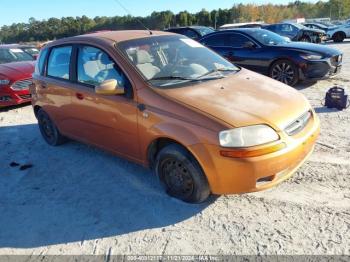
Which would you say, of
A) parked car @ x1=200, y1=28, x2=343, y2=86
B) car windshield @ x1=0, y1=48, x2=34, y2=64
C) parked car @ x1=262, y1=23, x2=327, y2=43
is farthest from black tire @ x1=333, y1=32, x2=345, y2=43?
car windshield @ x1=0, y1=48, x2=34, y2=64

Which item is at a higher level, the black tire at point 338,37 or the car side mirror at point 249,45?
the car side mirror at point 249,45

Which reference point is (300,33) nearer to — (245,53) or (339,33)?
(339,33)

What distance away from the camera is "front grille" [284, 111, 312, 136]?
11.1ft

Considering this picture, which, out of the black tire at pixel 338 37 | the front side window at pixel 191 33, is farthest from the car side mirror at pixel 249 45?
the black tire at pixel 338 37

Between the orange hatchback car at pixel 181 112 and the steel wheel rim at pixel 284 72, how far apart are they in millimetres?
4263

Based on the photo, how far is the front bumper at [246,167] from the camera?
10.3 feet

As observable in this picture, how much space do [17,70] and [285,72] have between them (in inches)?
256

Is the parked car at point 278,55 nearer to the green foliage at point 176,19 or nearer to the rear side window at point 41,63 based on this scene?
the rear side window at point 41,63

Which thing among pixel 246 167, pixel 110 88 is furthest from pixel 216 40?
pixel 246 167

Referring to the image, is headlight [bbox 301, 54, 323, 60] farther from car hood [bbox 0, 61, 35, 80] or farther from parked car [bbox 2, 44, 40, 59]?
parked car [bbox 2, 44, 40, 59]

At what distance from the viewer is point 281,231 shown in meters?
3.16

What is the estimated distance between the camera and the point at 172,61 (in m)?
4.23

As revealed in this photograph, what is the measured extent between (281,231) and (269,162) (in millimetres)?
620

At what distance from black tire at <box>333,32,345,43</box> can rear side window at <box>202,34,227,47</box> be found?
16.6 meters
